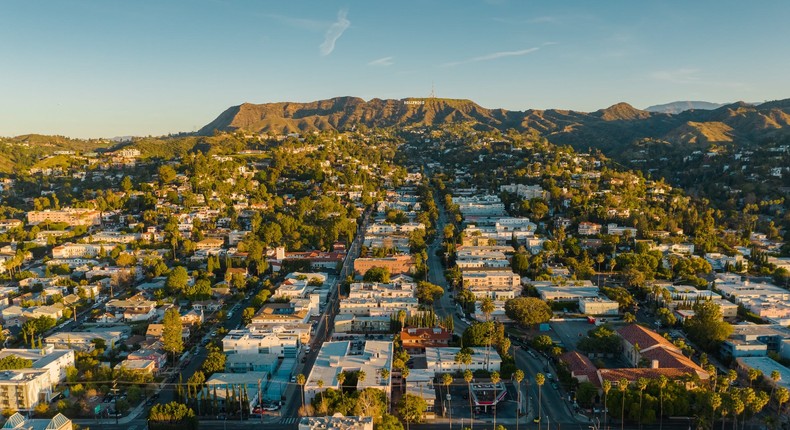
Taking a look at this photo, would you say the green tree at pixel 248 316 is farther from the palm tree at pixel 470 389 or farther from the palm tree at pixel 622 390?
the palm tree at pixel 622 390

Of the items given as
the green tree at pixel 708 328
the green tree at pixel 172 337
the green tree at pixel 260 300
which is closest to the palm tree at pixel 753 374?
the green tree at pixel 708 328

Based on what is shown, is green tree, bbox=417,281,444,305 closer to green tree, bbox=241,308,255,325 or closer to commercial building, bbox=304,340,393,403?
commercial building, bbox=304,340,393,403

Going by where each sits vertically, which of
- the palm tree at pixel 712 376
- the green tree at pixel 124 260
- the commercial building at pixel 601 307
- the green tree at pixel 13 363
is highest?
the green tree at pixel 124 260

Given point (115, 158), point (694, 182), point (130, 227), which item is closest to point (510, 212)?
point (694, 182)

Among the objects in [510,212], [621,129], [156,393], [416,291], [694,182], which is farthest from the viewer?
[621,129]

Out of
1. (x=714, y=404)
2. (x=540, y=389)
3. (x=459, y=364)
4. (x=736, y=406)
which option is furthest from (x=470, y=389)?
(x=736, y=406)

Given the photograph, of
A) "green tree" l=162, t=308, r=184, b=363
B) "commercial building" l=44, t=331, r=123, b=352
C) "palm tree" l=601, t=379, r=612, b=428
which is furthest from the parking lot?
"commercial building" l=44, t=331, r=123, b=352

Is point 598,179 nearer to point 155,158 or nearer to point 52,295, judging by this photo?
point 52,295
